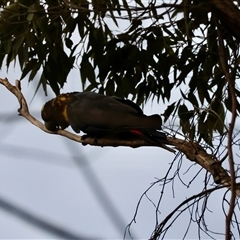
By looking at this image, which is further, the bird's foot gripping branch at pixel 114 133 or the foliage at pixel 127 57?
the foliage at pixel 127 57

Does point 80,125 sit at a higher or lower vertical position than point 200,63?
lower

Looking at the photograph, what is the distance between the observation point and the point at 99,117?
46.6 inches

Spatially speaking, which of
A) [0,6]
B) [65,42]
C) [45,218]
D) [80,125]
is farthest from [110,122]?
[45,218]

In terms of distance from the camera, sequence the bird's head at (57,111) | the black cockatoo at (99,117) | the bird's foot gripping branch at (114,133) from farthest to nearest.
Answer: the bird's head at (57,111) → the black cockatoo at (99,117) → the bird's foot gripping branch at (114,133)

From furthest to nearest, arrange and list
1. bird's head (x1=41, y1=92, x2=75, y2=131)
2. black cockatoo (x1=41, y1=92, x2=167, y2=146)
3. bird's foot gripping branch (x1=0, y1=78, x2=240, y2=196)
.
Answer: bird's head (x1=41, y1=92, x2=75, y2=131) < black cockatoo (x1=41, y1=92, x2=167, y2=146) < bird's foot gripping branch (x1=0, y1=78, x2=240, y2=196)

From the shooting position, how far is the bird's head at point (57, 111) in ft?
4.16

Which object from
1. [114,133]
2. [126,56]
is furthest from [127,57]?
[114,133]

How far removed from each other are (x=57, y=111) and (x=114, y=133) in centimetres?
25

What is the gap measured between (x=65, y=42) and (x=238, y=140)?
65 centimetres

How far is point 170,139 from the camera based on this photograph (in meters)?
0.98

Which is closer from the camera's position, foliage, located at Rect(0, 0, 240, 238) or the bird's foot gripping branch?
the bird's foot gripping branch

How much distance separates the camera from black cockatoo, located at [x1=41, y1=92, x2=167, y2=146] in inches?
40.8

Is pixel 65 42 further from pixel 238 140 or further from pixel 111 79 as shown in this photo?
pixel 238 140

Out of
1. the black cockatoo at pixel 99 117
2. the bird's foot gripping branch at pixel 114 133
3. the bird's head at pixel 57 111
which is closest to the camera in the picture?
the bird's foot gripping branch at pixel 114 133
